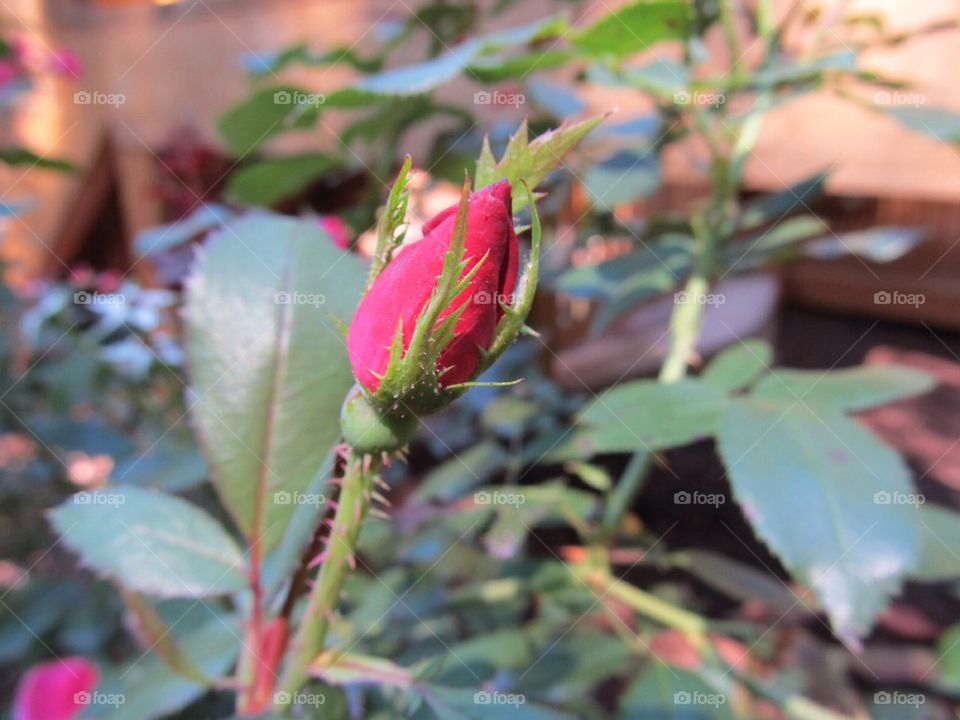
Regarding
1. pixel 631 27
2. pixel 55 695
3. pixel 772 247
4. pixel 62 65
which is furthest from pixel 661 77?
pixel 62 65

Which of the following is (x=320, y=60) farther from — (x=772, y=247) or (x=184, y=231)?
(x=772, y=247)

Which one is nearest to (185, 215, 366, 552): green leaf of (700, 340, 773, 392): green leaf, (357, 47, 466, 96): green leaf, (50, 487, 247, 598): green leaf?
(50, 487, 247, 598): green leaf

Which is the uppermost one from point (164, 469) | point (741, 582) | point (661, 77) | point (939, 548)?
point (661, 77)

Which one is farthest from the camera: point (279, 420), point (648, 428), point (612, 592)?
point (612, 592)

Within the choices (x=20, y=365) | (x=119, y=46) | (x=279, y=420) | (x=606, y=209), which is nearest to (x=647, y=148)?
(x=606, y=209)

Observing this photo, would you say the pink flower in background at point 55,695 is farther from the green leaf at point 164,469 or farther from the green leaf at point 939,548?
the green leaf at point 939,548

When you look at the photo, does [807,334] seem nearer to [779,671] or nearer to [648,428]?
[779,671]

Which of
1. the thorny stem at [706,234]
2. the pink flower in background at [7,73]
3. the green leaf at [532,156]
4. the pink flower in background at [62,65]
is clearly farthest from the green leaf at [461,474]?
the pink flower in background at [62,65]
